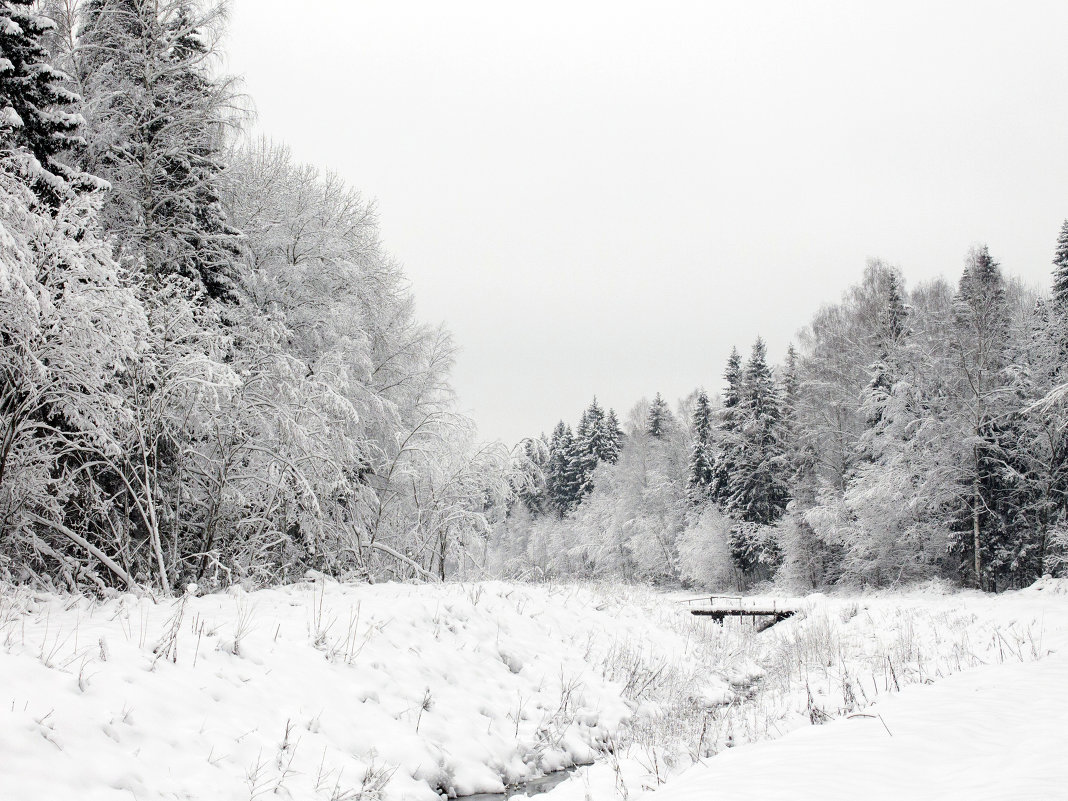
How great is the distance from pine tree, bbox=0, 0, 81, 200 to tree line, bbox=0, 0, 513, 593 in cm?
4

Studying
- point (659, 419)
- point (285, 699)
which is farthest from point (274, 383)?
point (659, 419)

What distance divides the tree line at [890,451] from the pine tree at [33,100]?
1494 cm

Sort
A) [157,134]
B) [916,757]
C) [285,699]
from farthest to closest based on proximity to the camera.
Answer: [157,134]
[285,699]
[916,757]

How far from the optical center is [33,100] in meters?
9.90

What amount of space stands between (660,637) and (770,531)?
22786mm

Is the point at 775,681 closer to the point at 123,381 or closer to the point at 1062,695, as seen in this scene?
the point at 1062,695

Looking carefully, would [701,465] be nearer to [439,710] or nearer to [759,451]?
[759,451]

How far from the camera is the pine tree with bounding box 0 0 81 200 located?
9.06 metres

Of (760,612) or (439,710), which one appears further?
(760,612)

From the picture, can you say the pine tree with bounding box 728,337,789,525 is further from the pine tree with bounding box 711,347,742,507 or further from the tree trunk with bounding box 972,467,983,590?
the tree trunk with bounding box 972,467,983,590

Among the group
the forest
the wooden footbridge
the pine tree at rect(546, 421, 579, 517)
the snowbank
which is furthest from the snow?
the pine tree at rect(546, 421, 579, 517)

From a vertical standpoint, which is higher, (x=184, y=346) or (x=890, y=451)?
(x=184, y=346)

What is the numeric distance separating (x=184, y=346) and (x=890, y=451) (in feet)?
77.4

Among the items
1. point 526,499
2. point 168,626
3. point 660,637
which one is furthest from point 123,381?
point 526,499
